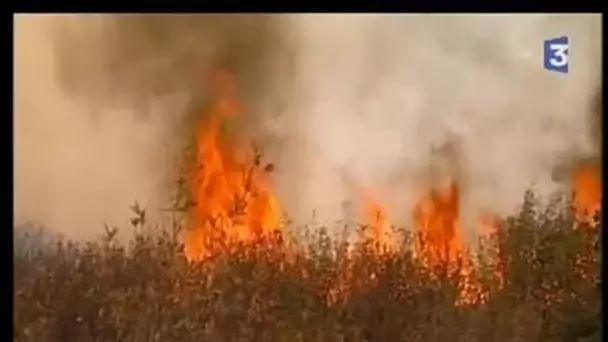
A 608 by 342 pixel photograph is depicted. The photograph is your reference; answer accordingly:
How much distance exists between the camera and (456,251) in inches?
37.1

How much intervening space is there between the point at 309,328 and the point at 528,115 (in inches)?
12.9

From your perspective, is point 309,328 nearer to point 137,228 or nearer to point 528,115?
point 137,228

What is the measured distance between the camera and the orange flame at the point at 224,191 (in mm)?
938

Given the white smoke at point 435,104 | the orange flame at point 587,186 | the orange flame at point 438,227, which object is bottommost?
the orange flame at point 438,227

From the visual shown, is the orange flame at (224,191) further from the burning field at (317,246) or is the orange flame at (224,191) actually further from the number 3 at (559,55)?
the number 3 at (559,55)

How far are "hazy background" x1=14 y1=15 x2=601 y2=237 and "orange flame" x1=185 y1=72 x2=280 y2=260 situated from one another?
0.06 feet

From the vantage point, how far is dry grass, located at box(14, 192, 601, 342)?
936mm

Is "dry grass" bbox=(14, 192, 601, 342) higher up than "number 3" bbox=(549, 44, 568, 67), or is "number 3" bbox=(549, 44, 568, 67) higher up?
"number 3" bbox=(549, 44, 568, 67)

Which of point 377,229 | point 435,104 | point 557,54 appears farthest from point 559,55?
point 377,229

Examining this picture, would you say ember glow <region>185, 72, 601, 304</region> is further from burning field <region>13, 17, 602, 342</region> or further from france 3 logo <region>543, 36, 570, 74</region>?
france 3 logo <region>543, 36, 570, 74</region>

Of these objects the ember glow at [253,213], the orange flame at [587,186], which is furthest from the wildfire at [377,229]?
the orange flame at [587,186]

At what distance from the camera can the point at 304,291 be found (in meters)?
0.94

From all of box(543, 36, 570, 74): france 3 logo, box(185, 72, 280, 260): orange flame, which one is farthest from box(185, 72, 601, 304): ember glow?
box(543, 36, 570, 74): france 3 logo
